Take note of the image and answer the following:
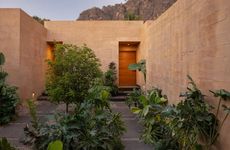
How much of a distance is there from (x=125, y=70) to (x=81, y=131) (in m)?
11.6

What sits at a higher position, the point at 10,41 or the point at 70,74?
the point at 10,41

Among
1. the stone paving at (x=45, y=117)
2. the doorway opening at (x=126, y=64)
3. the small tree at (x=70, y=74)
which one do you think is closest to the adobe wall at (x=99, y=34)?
the doorway opening at (x=126, y=64)

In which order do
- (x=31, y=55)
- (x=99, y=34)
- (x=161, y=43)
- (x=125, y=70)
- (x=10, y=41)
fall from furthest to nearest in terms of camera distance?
(x=125, y=70) → (x=99, y=34) → (x=31, y=55) → (x=10, y=41) → (x=161, y=43)

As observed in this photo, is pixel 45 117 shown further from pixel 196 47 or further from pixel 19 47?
pixel 196 47

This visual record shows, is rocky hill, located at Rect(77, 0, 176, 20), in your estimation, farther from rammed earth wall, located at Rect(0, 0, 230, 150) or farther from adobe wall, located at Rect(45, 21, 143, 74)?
rammed earth wall, located at Rect(0, 0, 230, 150)

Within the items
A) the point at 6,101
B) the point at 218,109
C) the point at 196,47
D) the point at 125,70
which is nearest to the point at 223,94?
the point at 218,109

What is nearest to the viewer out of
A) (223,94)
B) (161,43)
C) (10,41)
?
A: (223,94)

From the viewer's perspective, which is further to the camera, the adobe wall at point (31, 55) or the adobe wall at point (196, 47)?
the adobe wall at point (31, 55)

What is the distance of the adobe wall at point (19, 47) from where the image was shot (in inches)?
416

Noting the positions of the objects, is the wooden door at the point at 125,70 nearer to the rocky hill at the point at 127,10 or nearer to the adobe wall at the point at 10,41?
the adobe wall at the point at 10,41

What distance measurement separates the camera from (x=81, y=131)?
18.8 feet

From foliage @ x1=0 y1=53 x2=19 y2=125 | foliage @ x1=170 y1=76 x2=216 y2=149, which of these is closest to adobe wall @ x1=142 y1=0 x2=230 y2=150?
foliage @ x1=170 y1=76 x2=216 y2=149

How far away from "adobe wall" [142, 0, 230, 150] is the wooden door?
818 cm

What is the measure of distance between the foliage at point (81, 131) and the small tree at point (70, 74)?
11.7 feet
